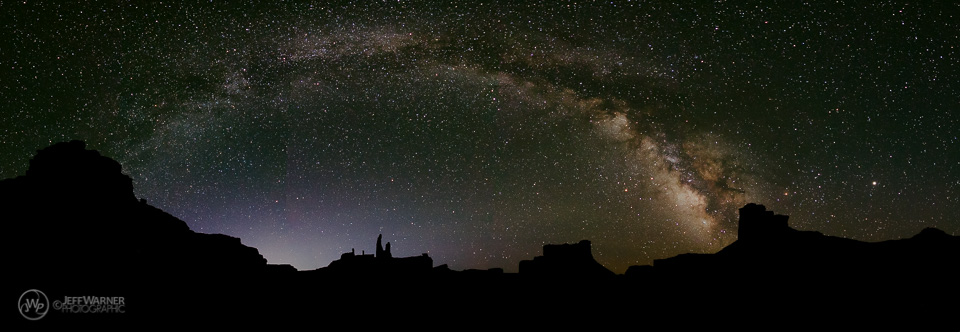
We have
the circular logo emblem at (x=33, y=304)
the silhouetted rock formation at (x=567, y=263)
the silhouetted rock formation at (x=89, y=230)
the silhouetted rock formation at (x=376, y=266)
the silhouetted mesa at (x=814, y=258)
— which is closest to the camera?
the circular logo emblem at (x=33, y=304)

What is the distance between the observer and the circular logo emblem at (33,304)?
17406mm

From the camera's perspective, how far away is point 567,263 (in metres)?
28.9

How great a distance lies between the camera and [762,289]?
70.0 feet

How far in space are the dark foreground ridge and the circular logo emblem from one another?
8.5 inches

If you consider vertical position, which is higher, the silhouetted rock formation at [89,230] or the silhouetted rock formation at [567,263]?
the silhouetted rock formation at [89,230]

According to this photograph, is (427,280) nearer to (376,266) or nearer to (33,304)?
(376,266)

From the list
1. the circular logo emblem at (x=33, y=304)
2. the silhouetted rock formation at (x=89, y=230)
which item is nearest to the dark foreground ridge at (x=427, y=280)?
the silhouetted rock formation at (x=89, y=230)

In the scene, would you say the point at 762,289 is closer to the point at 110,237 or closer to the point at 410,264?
the point at 410,264

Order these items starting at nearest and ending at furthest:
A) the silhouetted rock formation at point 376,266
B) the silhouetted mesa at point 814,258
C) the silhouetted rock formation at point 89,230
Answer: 1. the silhouetted mesa at point 814,258
2. the silhouetted rock formation at point 89,230
3. the silhouetted rock formation at point 376,266

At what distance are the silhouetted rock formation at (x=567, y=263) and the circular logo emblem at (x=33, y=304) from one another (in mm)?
23039

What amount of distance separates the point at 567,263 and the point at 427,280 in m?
8.99

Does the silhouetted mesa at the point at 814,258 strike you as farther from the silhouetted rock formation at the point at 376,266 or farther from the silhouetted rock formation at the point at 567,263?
the silhouetted rock formation at the point at 376,266

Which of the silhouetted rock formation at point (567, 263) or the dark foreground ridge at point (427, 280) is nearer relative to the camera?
the dark foreground ridge at point (427, 280)

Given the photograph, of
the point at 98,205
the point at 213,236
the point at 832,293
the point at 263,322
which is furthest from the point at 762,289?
the point at 98,205
